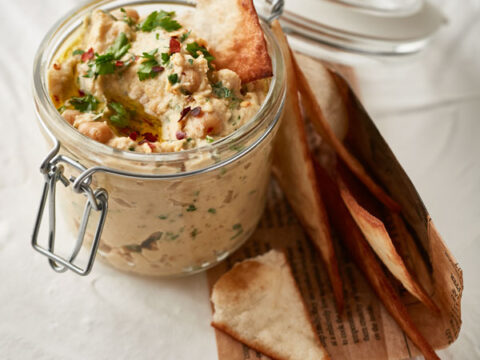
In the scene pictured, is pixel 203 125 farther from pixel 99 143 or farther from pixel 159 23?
pixel 159 23

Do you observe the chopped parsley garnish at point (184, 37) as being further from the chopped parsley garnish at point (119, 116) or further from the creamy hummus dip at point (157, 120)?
the chopped parsley garnish at point (119, 116)

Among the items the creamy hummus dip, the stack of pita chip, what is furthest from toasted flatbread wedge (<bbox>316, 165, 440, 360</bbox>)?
the creamy hummus dip

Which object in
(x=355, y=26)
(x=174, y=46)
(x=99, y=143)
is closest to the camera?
(x=99, y=143)

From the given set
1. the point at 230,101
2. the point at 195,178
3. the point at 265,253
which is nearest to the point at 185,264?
the point at 265,253

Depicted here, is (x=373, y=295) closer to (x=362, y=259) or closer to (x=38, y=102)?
(x=362, y=259)

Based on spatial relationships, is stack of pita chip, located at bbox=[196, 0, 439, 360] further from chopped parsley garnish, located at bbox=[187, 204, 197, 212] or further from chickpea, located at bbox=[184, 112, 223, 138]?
chopped parsley garnish, located at bbox=[187, 204, 197, 212]

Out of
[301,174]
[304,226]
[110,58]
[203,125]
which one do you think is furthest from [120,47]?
[304,226]
